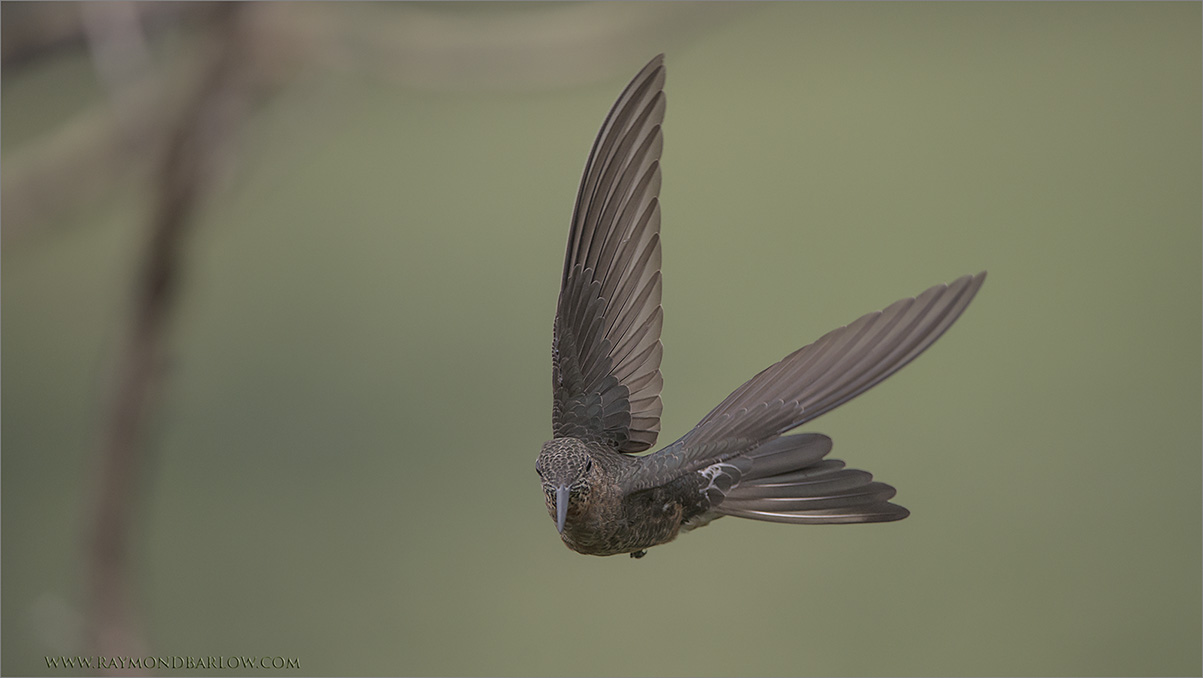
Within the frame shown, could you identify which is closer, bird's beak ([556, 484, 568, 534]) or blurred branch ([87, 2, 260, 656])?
bird's beak ([556, 484, 568, 534])

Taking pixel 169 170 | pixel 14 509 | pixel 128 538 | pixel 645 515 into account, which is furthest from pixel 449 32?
pixel 14 509


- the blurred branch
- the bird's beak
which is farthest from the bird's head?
the blurred branch

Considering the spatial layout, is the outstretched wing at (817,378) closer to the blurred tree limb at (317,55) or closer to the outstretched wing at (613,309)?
the outstretched wing at (613,309)

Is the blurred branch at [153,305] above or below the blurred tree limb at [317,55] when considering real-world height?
below

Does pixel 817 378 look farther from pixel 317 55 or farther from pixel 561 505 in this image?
pixel 317 55

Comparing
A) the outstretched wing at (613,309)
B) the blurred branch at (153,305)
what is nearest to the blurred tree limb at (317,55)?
the blurred branch at (153,305)

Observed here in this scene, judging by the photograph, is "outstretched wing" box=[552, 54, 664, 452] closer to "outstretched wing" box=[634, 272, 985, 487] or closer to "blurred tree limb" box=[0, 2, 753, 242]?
"outstretched wing" box=[634, 272, 985, 487]
